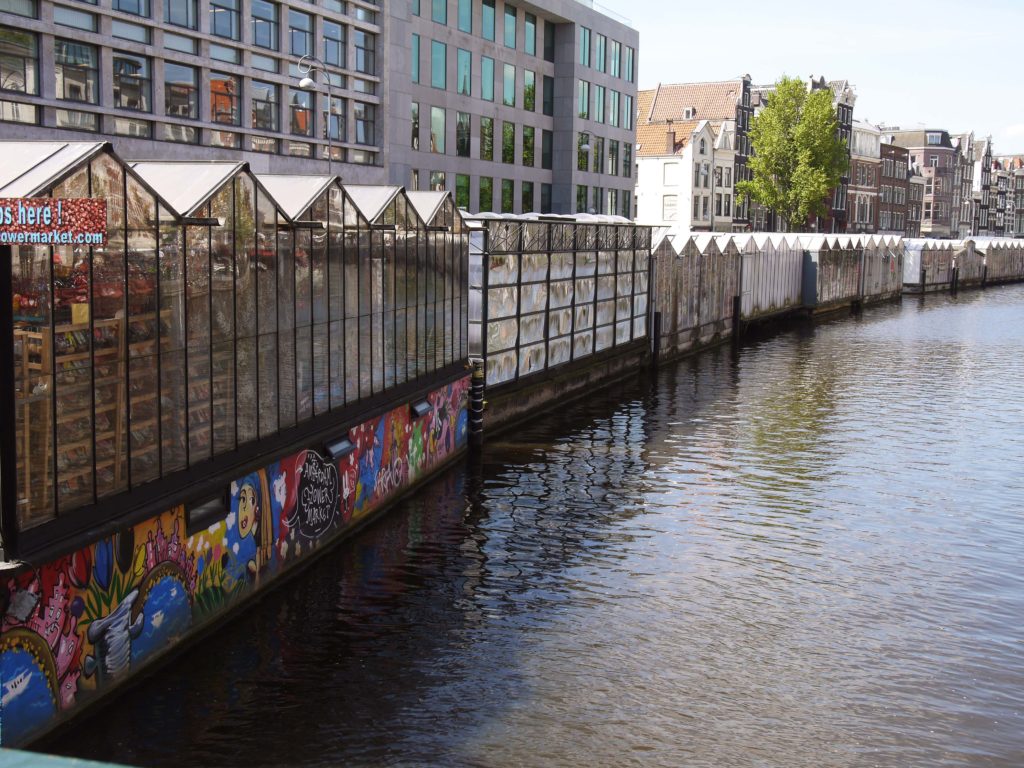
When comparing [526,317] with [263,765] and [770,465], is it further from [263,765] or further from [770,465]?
[263,765]

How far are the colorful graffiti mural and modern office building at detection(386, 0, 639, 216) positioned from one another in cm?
4360

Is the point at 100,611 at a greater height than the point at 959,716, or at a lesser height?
greater

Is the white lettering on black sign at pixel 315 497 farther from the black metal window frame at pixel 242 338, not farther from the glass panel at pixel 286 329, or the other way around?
the glass panel at pixel 286 329

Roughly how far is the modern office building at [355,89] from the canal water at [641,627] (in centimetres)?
1786

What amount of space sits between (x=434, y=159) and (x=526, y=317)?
35505mm

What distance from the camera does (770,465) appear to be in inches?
919

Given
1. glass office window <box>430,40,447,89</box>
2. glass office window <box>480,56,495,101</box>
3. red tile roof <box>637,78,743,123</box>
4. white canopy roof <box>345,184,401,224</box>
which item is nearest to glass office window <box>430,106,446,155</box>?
glass office window <box>430,40,447,89</box>

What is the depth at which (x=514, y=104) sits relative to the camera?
68.5 m

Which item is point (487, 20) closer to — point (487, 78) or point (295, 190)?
point (487, 78)

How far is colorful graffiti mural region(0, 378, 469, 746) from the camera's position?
974 cm

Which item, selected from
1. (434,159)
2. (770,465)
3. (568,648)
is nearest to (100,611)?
(568,648)

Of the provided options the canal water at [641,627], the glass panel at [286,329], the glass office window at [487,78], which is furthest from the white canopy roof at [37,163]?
the glass office window at [487,78]

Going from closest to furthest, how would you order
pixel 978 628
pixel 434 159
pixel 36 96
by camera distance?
pixel 978 628 < pixel 36 96 < pixel 434 159

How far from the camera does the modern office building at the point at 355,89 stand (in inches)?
1537
